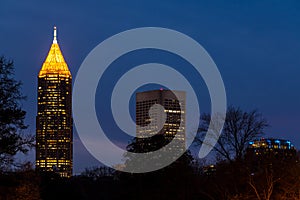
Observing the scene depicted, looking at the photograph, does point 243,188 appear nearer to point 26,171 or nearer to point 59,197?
point 26,171

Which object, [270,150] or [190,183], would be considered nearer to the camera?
[270,150]

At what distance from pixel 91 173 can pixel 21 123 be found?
4130 inches

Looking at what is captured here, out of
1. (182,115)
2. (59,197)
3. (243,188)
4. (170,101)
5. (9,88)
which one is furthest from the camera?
(170,101)

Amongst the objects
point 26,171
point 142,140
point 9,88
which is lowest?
point 26,171

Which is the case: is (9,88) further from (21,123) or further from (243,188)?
(243,188)

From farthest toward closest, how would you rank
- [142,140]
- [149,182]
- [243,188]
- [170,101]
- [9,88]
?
[170,101]
[142,140]
[149,182]
[243,188]
[9,88]

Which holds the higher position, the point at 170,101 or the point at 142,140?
the point at 170,101

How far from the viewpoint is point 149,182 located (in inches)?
3354

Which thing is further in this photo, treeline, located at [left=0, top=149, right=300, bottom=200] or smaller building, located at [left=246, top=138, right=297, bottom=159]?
smaller building, located at [left=246, top=138, right=297, bottom=159]

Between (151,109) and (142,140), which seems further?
(151,109)

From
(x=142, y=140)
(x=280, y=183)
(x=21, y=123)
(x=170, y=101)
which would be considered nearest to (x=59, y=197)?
(x=142, y=140)

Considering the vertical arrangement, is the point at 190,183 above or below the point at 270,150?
below

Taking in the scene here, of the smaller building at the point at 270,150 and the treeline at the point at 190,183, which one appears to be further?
the smaller building at the point at 270,150

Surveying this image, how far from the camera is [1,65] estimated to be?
41000mm
